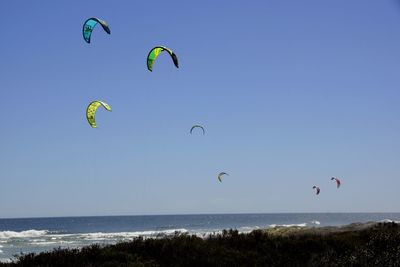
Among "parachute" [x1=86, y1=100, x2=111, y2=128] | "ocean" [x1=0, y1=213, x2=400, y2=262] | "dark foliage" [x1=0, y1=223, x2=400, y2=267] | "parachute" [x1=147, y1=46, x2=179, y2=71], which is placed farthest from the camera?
"ocean" [x1=0, y1=213, x2=400, y2=262]

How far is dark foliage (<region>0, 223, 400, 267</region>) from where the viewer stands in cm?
923

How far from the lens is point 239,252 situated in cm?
1000

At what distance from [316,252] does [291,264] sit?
4.43ft

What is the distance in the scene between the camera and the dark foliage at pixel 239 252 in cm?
923

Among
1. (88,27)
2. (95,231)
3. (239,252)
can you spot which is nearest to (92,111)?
(88,27)

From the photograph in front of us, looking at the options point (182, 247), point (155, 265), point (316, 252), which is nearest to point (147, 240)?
point (182, 247)

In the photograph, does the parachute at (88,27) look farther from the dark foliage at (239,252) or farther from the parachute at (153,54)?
the dark foliage at (239,252)

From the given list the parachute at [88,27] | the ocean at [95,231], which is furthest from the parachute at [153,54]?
the ocean at [95,231]

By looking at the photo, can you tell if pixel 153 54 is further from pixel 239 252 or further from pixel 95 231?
pixel 95 231

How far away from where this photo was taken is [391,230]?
1260 centimetres

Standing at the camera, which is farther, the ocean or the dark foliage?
the ocean

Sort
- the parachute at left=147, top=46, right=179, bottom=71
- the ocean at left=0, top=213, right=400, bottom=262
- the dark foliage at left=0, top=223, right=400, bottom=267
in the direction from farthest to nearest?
the ocean at left=0, top=213, right=400, bottom=262 < the parachute at left=147, top=46, right=179, bottom=71 < the dark foliage at left=0, top=223, right=400, bottom=267

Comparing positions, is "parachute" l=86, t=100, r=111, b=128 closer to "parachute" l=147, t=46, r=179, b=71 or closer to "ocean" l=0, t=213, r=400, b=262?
"parachute" l=147, t=46, r=179, b=71

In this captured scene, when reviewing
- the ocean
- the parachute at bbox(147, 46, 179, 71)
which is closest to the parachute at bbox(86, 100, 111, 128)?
the parachute at bbox(147, 46, 179, 71)
